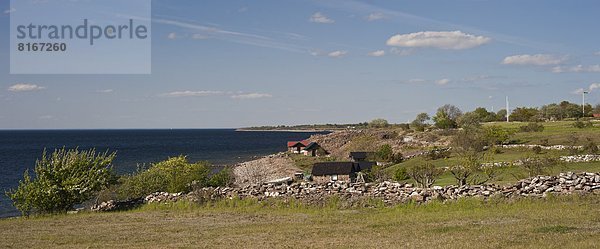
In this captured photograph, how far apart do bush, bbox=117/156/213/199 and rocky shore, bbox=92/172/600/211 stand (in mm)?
8184

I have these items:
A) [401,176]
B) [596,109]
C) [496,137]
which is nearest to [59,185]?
[401,176]

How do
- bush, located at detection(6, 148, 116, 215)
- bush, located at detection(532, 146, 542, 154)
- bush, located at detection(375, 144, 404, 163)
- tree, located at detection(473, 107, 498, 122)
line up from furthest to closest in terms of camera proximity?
1. tree, located at detection(473, 107, 498, 122)
2. bush, located at detection(375, 144, 404, 163)
3. bush, located at detection(532, 146, 542, 154)
4. bush, located at detection(6, 148, 116, 215)

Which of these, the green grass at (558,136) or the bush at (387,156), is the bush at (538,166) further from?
the bush at (387,156)

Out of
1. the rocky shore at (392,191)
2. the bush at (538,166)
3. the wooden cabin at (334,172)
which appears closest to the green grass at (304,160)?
the wooden cabin at (334,172)

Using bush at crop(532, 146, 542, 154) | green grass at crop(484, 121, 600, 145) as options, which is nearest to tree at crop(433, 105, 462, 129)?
green grass at crop(484, 121, 600, 145)

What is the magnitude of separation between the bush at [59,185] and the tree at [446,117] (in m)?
93.2

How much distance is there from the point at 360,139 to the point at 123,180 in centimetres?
8829

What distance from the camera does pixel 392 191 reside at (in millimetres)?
26031

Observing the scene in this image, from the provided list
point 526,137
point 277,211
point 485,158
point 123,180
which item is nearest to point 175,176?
point 123,180

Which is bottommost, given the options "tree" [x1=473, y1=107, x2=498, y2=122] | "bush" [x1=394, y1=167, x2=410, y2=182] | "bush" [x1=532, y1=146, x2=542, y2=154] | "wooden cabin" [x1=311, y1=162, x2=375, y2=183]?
"wooden cabin" [x1=311, y1=162, x2=375, y2=183]

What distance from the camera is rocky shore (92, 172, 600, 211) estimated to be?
79.5 ft

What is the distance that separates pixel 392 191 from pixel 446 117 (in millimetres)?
109287

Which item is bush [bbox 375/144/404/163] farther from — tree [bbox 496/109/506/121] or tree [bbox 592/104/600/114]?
tree [bbox 592/104/600/114]

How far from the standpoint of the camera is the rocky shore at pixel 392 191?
79.5ft
